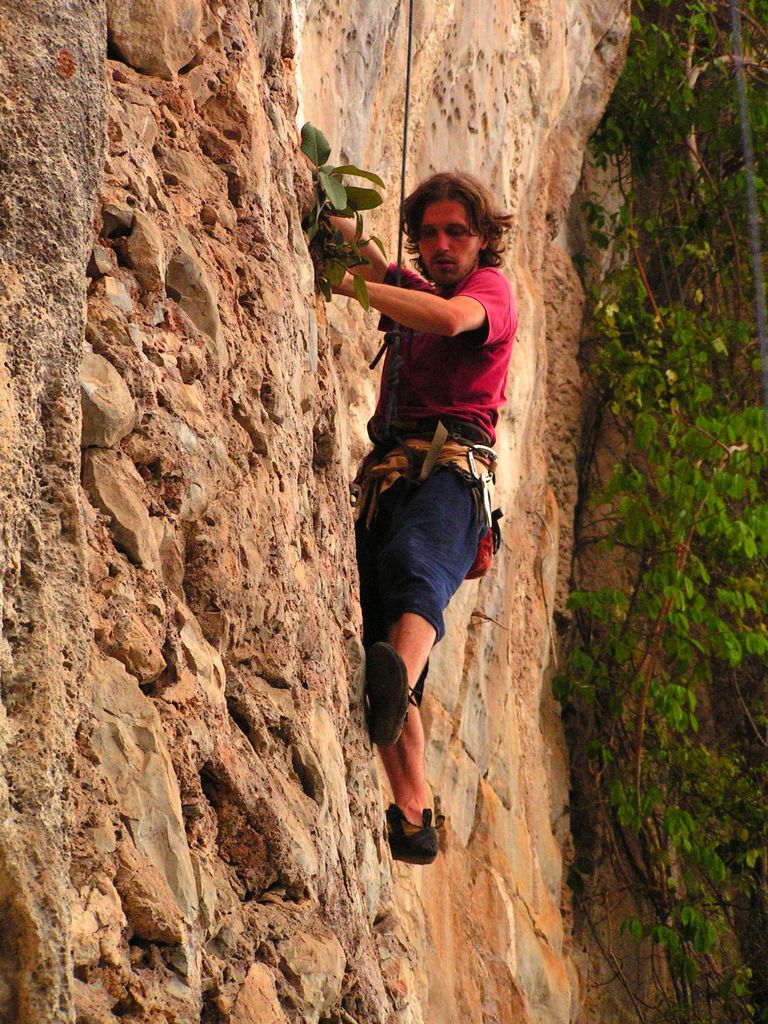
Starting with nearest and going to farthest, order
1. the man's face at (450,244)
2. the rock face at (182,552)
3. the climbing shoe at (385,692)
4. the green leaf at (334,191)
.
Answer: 1. the rock face at (182,552)
2. the climbing shoe at (385,692)
3. the green leaf at (334,191)
4. the man's face at (450,244)

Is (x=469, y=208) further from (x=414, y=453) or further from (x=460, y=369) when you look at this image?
(x=414, y=453)

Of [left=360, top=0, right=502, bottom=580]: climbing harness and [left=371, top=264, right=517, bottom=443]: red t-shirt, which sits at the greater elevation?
[left=371, top=264, right=517, bottom=443]: red t-shirt

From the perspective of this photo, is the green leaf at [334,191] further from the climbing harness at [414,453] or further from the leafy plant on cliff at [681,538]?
the leafy plant on cliff at [681,538]

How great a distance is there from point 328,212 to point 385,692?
3.69 ft

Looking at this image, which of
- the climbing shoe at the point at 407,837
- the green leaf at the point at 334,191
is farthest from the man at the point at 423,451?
the green leaf at the point at 334,191

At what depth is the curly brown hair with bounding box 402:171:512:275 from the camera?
3742 mm

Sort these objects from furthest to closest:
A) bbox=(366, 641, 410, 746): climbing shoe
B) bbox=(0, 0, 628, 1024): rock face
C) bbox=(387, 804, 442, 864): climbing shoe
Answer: bbox=(387, 804, 442, 864): climbing shoe < bbox=(366, 641, 410, 746): climbing shoe < bbox=(0, 0, 628, 1024): rock face

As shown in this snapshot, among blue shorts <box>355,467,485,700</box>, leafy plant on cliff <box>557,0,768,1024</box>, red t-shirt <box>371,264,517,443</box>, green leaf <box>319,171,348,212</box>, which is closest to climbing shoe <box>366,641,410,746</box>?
blue shorts <box>355,467,485,700</box>

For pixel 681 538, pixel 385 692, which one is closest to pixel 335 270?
pixel 385 692

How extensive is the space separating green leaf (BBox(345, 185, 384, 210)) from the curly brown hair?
403 mm

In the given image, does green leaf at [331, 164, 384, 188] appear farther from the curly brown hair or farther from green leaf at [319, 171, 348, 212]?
the curly brown hair

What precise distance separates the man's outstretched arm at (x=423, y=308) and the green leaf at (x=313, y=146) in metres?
0.28

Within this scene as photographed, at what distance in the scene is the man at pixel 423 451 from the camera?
10.9 feet

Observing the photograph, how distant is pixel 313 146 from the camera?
3.38m
